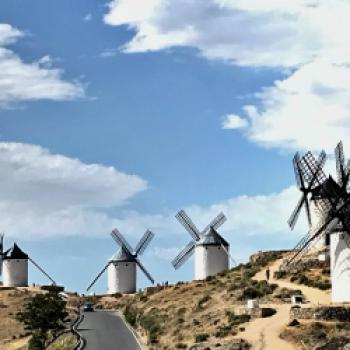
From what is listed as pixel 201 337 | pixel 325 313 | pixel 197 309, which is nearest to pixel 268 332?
pixel 325 313

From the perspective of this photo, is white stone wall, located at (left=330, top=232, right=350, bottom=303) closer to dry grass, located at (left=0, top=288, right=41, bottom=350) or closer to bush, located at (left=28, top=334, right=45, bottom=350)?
bush, located at (left=28, top=334, right=45, bottom=350)

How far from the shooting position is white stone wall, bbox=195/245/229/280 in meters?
107

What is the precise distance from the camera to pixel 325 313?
58.4 meters

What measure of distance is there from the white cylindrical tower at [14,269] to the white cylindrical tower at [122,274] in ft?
43.6

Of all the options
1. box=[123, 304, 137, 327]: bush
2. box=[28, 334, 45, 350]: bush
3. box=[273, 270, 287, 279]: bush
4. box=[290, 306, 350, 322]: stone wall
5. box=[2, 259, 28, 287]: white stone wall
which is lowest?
box=[28, 334, 45, 350]: bush

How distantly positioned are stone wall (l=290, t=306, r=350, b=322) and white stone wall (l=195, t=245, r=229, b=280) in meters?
47.8

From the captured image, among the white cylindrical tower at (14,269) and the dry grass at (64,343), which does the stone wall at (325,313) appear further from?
the white cylindrical tower at (14,269)

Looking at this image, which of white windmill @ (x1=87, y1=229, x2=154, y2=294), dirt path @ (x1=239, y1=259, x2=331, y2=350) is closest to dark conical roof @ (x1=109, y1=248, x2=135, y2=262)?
white windmill @ (x1=87, y1=229, x2=154, y2=294)

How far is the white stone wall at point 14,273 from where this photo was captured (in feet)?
411

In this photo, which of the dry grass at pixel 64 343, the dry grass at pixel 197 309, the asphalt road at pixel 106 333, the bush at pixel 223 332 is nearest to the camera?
the bush at pixel 223 332

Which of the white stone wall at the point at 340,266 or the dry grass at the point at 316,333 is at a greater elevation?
the white stone wall at the point at 340,266

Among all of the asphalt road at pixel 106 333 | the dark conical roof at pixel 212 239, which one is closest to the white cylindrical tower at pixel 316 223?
the dark conical roof at pixel 212 239

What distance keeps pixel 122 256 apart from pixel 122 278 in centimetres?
335

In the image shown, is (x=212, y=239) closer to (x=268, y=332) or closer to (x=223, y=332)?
(x=223, y=332)
